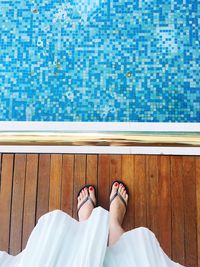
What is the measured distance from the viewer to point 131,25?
172 centimetres

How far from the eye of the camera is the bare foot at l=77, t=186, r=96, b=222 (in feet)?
5.06

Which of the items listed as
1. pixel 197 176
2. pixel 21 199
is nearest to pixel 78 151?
pixel 21 199

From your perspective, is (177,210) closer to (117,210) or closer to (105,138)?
(117,210)

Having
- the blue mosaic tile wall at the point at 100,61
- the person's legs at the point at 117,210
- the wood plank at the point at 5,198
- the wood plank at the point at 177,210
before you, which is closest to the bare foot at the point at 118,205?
the person's legs at the point at 117,210

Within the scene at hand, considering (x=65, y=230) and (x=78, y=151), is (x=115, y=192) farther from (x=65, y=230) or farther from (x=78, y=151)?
(x=65, y=230)

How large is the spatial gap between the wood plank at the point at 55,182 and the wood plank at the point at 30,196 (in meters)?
0.08

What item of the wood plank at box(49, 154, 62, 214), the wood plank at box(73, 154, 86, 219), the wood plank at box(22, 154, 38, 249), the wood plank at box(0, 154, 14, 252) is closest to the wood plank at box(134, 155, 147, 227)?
the wood plank at box(73, 154, 86, 219)

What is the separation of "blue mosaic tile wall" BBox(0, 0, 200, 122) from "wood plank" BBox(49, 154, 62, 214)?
0.21 meters

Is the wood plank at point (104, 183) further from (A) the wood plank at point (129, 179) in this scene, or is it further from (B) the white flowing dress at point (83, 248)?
(B) the white flowing dress at point (83, 248)

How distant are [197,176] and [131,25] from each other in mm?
801

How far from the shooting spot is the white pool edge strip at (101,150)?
160 cm

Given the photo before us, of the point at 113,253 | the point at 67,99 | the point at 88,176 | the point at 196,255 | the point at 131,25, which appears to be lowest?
the point at 196,255

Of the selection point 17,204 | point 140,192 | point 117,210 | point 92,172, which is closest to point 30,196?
point 17,204

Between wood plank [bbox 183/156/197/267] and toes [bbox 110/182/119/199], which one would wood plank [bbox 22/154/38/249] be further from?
wood plank [bbox 183/156/197/267]
